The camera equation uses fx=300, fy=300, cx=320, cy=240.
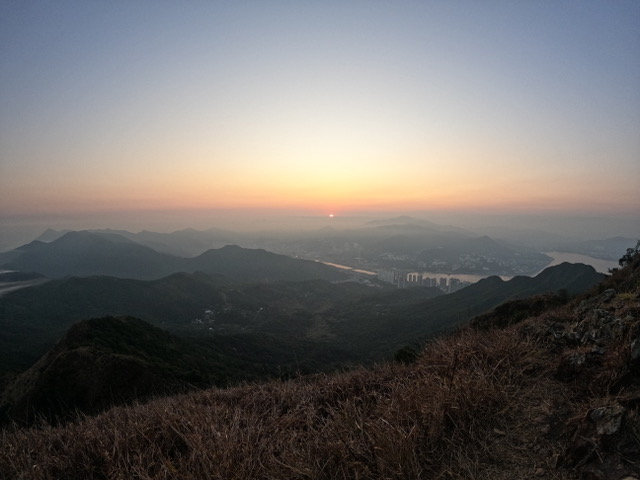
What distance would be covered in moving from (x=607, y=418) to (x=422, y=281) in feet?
482

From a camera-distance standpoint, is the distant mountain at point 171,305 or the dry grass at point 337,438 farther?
the distant mountain at point 171,305


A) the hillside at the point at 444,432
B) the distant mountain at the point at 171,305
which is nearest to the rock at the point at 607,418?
the hillside at the point at 444,432

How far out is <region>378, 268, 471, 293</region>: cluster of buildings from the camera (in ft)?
414

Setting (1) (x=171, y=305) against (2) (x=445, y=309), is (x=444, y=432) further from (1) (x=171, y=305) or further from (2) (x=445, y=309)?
(1) (x=171, y=305)

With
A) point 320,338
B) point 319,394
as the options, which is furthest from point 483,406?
point 320,338

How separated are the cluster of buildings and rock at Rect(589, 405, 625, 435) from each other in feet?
426

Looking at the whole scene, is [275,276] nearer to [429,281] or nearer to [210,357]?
[429,281]

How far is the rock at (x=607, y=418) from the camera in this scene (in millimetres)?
2115

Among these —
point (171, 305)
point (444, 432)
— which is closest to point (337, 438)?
point (444, 432)

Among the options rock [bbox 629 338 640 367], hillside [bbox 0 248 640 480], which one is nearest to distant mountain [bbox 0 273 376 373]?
hillside [bbox 0 248 640 480]

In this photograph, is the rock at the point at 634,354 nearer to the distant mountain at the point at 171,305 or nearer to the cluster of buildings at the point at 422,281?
the distant mountain at the point at 171,305

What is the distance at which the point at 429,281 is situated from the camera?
5399 inches

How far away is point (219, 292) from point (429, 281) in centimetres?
9250

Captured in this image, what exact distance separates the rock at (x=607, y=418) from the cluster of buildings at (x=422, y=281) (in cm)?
12982
